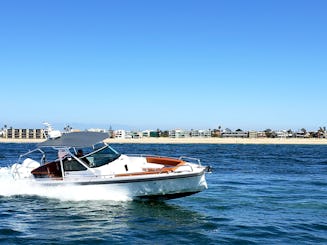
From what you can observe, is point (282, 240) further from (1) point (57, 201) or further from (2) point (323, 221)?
(1) point (57, 201)

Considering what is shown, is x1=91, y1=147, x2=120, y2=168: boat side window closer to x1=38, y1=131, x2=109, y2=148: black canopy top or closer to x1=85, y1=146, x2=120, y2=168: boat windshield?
x1=85, y1=146, x2=120, y2=168: boat windshield

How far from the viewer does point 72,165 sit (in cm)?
1788

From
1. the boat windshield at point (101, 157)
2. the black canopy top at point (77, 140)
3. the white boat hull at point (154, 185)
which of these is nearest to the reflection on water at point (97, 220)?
the white boat hull at point (154, 185)

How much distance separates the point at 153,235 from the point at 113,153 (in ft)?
19.2

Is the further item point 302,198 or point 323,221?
point 302,198

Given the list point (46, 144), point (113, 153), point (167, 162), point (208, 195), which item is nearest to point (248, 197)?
point (208, 195)

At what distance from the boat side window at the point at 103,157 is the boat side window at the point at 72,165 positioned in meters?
0.50

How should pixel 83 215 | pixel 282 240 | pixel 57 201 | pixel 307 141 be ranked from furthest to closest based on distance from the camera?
1. pixel 307 141
2. pixel 57 201
3. pixel 83 215
4. pixel 282 240

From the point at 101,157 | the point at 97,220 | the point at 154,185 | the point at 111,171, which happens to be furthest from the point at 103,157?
the point at 97,220

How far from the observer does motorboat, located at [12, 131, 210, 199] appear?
16578mm

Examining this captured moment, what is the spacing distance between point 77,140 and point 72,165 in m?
1.13

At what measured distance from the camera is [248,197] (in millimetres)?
19594

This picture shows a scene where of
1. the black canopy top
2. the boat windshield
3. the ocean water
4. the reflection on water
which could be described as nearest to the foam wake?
the ocean water

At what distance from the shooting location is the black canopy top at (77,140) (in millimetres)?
17922
